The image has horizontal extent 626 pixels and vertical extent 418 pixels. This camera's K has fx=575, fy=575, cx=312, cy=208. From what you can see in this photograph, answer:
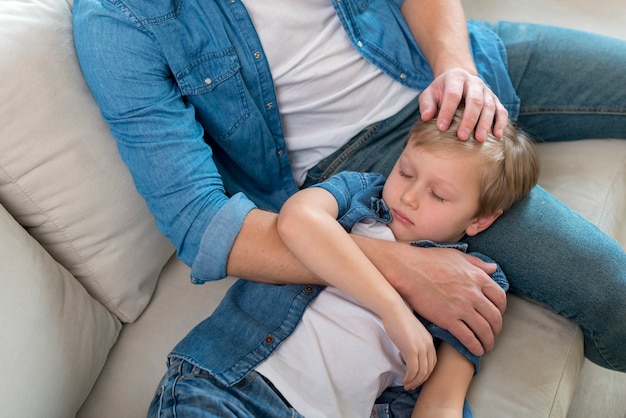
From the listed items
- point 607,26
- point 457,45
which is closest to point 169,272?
point 457,45

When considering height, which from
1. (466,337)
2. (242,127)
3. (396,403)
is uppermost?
(242,127)

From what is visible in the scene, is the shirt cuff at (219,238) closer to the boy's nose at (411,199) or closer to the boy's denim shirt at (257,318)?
the boy's denim shirt at (257,318)

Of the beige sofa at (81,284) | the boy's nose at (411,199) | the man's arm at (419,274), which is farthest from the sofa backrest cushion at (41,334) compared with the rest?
the boy's nose at (411,199)

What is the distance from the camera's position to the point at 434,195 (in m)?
1.06

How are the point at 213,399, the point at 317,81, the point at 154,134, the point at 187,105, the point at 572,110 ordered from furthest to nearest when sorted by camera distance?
the point at 572,110 < the point at 317,81 < the point at 187,105 < the point at 154,134 < the point at 213,399

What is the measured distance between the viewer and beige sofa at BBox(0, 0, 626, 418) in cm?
100

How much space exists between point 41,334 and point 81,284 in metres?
0.20

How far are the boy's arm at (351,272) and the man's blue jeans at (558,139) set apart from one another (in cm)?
28

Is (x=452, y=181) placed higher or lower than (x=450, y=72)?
lower

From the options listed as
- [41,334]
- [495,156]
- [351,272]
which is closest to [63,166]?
[41,334]

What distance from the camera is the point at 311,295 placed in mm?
1071

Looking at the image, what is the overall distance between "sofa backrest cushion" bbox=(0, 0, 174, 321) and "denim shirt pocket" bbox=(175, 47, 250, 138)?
19 centimetres

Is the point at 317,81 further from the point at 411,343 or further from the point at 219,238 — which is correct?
the point at 411,343

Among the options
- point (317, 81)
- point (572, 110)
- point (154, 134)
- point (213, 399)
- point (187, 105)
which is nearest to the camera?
point (213, 399)
